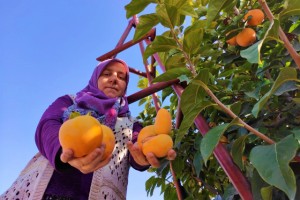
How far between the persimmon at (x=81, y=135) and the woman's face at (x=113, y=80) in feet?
2.29

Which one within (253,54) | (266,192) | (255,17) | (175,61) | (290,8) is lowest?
(266,192)

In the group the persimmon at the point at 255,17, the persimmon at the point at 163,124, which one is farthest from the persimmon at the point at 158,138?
the persimmon at the point at 255,17

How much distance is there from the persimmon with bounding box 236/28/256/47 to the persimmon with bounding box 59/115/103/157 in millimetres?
808

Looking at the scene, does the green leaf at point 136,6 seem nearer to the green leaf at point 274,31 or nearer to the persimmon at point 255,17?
the green leaf at point 274,31

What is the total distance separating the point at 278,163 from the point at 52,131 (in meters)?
0.87

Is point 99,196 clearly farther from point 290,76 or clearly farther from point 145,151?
point 290,76

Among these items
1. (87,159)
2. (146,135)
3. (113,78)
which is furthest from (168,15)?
(113,78)

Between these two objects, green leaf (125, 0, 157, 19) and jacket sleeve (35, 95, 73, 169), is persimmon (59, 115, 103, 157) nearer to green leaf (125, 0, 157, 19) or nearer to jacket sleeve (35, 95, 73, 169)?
jacket sleeve (35, 95, 73, 169)

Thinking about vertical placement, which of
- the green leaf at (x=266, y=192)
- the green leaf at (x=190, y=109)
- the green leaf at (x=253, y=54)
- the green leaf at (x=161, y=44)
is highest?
the green leaf at (x=161, y=44)

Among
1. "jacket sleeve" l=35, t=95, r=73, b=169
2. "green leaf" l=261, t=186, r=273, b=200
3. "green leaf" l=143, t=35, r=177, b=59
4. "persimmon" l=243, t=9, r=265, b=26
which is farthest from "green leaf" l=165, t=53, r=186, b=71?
"green leaf" l=261, t=186, r=273, b=200

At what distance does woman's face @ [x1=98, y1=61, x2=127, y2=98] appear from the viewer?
172 centimetres

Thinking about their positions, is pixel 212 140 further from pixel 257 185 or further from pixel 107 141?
pixel 107 141

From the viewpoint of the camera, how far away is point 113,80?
1735 millimetres

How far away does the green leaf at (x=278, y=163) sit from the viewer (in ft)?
2.35
